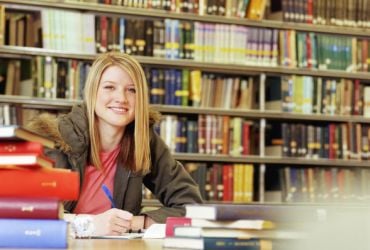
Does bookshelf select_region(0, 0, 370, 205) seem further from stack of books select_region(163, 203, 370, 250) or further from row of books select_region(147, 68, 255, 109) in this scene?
stack of books select_region(163, 203, 370, 250)

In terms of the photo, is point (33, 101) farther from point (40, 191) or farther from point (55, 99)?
point (40, 191)

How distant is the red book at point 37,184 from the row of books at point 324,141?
347 centimetres

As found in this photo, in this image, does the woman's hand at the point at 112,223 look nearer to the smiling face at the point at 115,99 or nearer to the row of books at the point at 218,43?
the smiling face at the point at 115,99

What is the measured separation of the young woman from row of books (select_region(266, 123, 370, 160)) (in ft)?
6.61

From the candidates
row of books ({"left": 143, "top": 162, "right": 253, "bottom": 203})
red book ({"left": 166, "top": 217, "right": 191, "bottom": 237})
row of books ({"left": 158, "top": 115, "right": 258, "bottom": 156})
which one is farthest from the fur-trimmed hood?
row of books ({"left": 143, "top": 162, "right": 253, "bottom": 203})

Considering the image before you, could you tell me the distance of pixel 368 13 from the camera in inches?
195

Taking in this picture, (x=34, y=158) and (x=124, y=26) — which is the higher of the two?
(x=124, y=26)

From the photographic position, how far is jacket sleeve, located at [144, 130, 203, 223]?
271 centimetres

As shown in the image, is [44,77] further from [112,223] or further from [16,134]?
[16,134]

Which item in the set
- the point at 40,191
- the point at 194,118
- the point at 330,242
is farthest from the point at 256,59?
the point at 330,242

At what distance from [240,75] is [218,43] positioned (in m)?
0.33

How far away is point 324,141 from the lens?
4.78 m

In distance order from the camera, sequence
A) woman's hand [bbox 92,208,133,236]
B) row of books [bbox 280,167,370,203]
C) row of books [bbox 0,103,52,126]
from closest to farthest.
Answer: woman's hand [bbox 92,208,133,236]
row of books [bbox 0,103,52,126]
row of books [bbox 280,167,370,203]

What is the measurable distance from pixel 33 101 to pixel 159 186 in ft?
5.24
